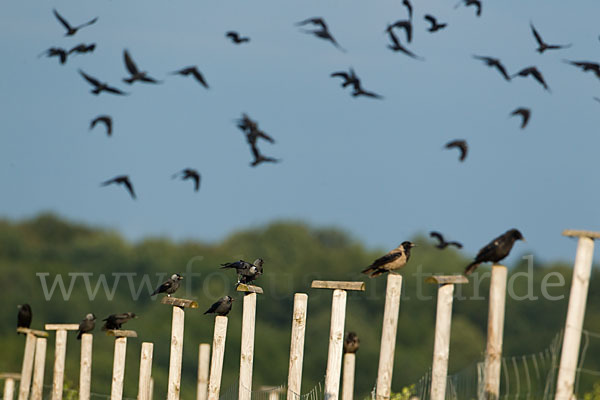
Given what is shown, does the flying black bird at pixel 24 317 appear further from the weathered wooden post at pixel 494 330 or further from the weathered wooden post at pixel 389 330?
the weathered wooden post at pixel 494 330

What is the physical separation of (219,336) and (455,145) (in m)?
6.13

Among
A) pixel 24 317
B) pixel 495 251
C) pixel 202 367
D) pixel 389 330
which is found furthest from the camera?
pixel 202 367

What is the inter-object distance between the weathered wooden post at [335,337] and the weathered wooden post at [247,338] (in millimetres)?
1363

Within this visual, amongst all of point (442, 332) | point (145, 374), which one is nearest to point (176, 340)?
point (145, 374)

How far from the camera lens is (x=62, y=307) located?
6756 cm

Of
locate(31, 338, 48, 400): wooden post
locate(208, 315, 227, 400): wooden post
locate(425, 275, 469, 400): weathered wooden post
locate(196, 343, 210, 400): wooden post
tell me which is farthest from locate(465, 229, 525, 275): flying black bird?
locate(196, 343, 210, 400): wooden post

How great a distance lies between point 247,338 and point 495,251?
4.64 meters

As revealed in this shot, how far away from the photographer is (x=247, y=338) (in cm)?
1595

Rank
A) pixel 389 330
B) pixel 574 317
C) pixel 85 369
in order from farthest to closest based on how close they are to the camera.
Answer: pixel 85 369 < pixel 389 330 < pixel 574 317

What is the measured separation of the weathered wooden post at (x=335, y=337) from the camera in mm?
14438

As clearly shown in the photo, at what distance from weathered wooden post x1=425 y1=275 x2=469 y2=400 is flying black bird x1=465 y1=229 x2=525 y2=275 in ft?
0.81

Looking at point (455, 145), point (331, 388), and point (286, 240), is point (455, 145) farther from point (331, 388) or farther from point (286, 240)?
point (286, 240)

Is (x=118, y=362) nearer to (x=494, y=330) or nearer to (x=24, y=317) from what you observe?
(x=24, y=317)

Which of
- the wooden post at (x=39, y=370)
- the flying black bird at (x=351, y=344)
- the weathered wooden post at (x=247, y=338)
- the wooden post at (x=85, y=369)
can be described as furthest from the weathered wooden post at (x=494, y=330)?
the wooden post at (x=39, y=370)
